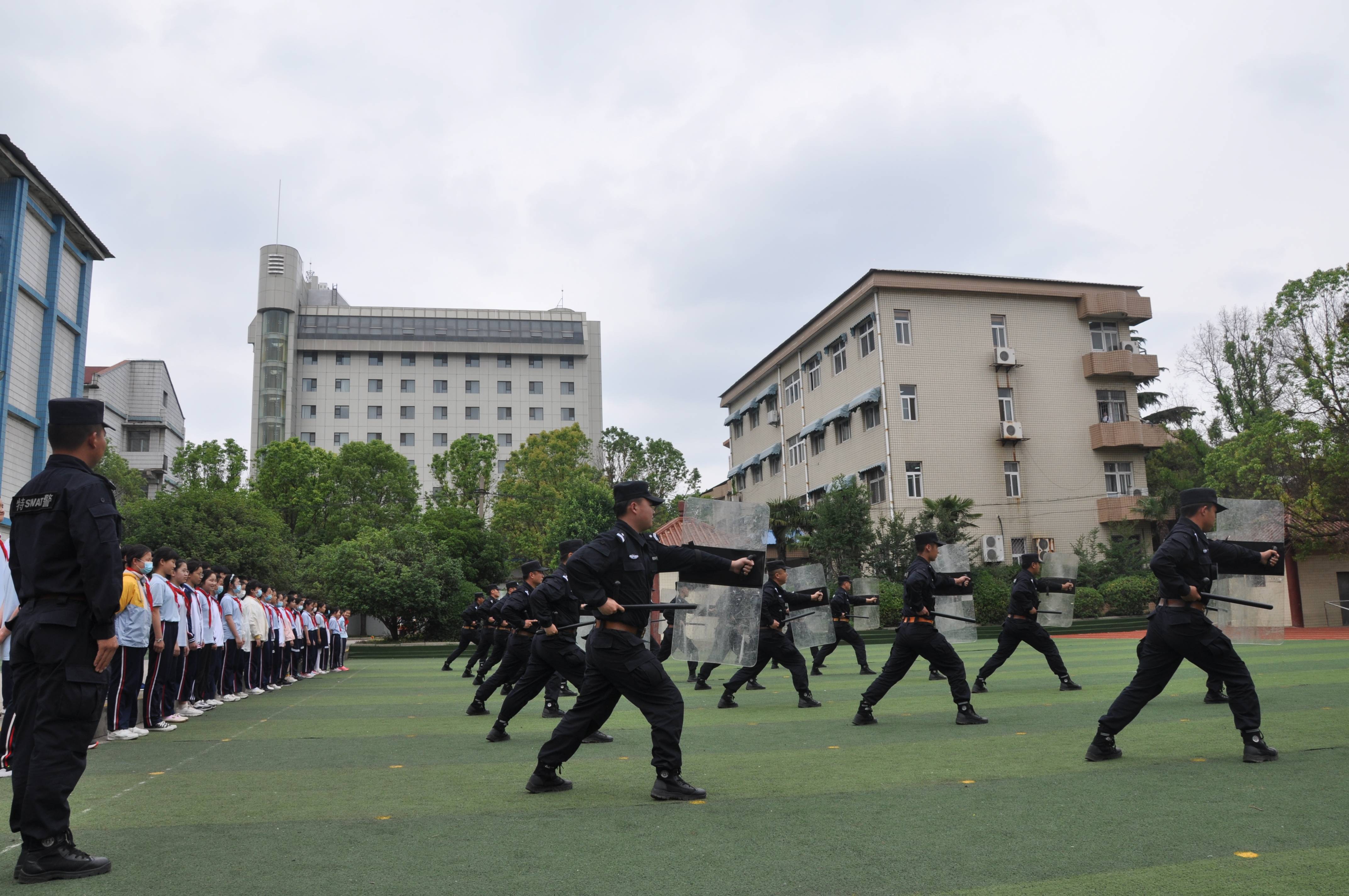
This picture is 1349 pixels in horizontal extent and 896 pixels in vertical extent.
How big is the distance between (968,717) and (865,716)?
0.99m

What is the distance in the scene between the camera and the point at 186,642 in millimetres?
11383

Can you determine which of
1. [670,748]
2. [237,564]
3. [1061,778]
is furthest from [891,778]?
[237,564]

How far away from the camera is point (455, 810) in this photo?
5.93 metres

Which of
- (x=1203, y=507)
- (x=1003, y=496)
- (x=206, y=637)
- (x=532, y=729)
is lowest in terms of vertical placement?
(x=532, y=729)

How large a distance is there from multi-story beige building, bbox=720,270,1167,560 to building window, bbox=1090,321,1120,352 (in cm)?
7

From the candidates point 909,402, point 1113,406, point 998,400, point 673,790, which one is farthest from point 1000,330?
point 673,790

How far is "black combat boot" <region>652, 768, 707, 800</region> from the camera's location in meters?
6.10

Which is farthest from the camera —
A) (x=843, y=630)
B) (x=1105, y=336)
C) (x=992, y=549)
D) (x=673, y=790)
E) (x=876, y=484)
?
(x=1105, y=336)

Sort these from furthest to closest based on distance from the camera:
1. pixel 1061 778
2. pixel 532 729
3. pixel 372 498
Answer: pixel 372 498 < pixel 532 729 < pixel 1061 778

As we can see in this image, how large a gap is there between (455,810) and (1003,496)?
35320 mm

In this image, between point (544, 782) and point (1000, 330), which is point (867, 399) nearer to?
point (1000, 330)

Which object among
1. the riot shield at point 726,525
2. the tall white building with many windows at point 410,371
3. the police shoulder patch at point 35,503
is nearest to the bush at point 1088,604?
the riot shield at point 726,525

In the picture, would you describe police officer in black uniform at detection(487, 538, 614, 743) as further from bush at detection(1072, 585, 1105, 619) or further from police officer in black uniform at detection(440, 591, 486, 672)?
bush at detection(1072, 585, 1105, 619)

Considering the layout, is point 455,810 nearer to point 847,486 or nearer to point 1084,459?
point 847,486
